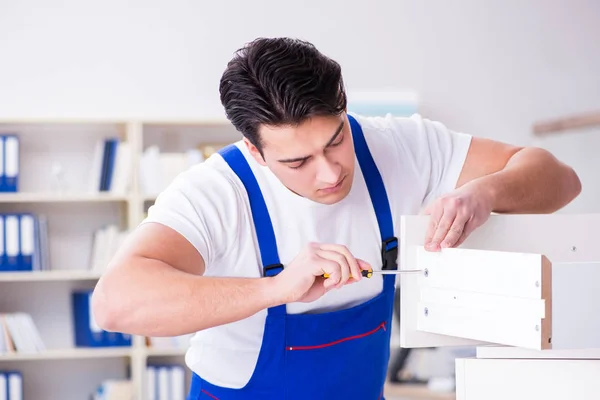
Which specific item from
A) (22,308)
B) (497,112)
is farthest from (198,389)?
(497,112)

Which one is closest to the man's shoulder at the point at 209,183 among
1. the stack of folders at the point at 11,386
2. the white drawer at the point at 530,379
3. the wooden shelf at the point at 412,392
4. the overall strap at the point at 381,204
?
the overall strap at the point at 381,204

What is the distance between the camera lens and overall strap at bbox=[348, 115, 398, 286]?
1.57 metres

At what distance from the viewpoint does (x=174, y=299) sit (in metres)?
1.21

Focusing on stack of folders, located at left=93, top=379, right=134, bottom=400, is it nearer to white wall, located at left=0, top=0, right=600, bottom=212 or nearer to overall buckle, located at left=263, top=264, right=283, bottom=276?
white wall, located at left=0, top=0, right=600, bottom=212

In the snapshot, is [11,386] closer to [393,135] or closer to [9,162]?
[9,162]

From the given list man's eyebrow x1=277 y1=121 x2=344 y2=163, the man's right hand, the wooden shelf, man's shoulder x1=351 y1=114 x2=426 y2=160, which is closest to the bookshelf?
the wooden shelf

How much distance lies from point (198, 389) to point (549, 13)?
3.38 m

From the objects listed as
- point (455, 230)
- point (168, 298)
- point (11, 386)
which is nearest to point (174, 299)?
point (168, 298)

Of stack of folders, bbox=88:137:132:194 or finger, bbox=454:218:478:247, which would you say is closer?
finger, bbox=454:218:478:247

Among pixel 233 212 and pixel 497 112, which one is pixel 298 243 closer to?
pixel 233 212

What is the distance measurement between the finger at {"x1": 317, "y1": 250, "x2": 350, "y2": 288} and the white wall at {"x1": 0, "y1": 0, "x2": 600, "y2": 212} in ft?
9.60

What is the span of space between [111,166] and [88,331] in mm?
765

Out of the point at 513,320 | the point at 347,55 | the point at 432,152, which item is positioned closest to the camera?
the point at 513,320

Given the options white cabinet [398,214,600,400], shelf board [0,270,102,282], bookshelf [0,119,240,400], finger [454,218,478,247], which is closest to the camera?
white cabinet [398,214,600,400]
